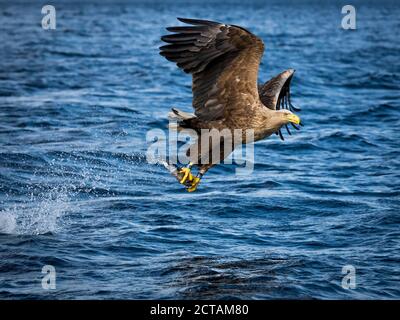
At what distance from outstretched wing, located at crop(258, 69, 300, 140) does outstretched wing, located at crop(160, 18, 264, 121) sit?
106cm

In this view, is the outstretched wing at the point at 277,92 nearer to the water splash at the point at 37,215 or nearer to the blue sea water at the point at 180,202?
the blue sea water at the point at 180,202

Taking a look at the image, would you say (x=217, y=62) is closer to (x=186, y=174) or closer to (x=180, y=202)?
(x=186, y=174)

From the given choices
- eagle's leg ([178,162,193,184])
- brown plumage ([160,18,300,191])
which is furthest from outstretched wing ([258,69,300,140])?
eagle's leg ([178,162,193,184])

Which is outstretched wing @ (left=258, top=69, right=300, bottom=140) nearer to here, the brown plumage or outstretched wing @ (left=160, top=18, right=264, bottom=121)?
the brown plumage

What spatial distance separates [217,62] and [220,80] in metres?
0.22

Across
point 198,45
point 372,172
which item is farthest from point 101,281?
point 372,172

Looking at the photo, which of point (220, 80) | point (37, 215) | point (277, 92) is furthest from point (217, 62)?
point (37, 215)

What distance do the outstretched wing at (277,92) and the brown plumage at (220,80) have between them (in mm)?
885

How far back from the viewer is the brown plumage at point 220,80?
9062mm

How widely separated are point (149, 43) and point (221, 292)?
2671cm

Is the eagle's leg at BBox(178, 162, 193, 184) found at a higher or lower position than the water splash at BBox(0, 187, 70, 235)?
higher

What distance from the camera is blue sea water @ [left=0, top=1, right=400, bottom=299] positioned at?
889 cm

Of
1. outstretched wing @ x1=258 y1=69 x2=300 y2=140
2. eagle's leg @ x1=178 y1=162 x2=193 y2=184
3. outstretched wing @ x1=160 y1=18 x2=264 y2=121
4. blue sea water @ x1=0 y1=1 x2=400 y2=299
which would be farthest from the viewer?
outstretched wing @ x1=258 y1=69 x2=300 y2=140

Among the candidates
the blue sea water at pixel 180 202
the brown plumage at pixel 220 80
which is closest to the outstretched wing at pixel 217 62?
the brown plumage at pixel 220 80
